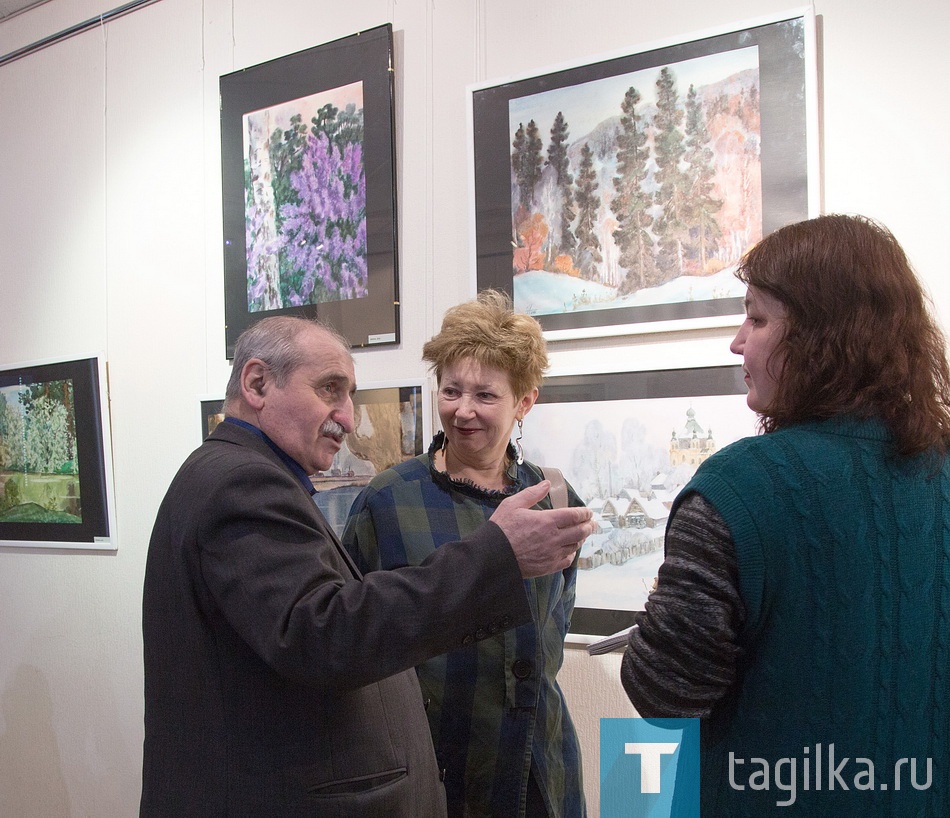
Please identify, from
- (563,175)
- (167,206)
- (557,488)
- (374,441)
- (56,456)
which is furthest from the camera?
(56,456)

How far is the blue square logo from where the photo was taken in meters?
2.16

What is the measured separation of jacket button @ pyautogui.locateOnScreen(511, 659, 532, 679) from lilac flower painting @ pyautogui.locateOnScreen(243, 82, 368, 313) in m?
1.24

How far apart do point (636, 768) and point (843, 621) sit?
1374mm

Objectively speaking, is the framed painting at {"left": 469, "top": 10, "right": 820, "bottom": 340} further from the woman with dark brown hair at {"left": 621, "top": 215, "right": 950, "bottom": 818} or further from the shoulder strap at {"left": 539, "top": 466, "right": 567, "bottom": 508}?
the woman with dark brown hair at {"left": 621, "top": 215, "right": 950, "bottom": 818}

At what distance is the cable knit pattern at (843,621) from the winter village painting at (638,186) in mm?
1109

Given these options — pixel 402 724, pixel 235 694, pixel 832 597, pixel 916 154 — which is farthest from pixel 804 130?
pixel 235 694

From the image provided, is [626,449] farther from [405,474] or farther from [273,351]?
[273,351]

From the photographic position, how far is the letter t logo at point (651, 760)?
2.17m

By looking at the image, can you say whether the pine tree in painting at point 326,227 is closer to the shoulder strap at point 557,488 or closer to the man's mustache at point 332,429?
the shoulder strap at point 557,488

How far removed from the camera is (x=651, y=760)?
86.7 inches

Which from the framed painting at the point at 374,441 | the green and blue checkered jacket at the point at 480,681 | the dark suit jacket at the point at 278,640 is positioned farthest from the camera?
the framed painting at the point at 374,441

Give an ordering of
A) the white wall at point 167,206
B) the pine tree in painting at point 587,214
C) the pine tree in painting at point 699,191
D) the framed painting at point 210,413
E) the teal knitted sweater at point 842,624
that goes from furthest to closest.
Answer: the framed painting at point 210,413, the pine tree in painting at point 587,214, the pine tree in painting at point 699,191, the white wall at point 167,206, the teal knitted sweater at point 842,624

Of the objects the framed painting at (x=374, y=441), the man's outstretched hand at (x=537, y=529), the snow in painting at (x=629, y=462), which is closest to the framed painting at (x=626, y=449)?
the snow in painting at (x=629, y=462)

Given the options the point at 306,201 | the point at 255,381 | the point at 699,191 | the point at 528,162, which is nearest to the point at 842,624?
the point at 255,381
